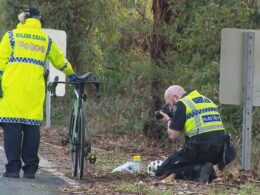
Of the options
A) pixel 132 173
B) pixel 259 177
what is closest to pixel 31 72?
pixel 132 173

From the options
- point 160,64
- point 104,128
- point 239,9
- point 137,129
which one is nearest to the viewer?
point 239,9

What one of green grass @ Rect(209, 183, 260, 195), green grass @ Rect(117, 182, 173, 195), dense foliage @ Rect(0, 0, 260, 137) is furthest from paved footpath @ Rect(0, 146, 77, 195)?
dense foliage @ Rect(0, 0, 260, 137)

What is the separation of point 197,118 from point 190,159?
1.76 ft

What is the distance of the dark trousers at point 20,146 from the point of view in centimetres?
885

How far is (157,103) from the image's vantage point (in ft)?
48.4

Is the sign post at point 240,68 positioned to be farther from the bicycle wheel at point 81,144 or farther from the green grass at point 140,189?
the green grass at point 140,189

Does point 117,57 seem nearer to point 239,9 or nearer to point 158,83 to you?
point 158,83

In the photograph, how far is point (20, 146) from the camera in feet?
29.4

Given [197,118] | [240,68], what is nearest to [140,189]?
[197,118]

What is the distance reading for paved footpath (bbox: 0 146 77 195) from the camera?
25.7 feet

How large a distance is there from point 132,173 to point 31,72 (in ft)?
6.21

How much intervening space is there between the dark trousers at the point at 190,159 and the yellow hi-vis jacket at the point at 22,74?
176 centimetres

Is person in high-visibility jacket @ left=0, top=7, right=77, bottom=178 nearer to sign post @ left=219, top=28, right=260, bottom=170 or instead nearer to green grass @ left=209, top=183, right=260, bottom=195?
sign post @ left=219, top=28, right=260, bottom=170

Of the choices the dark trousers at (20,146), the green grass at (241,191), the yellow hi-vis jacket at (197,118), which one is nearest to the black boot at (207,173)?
the yellow hi-vis jacket at (197,118)
